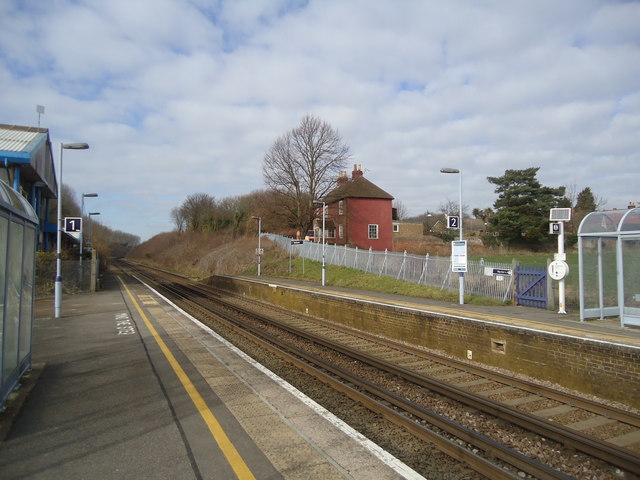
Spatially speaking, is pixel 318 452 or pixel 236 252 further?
pixel 236 252

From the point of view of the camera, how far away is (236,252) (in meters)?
46.0

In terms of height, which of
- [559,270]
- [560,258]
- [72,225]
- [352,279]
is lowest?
[352,279]

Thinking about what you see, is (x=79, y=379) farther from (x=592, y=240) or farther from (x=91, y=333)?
(x=592, y=240)

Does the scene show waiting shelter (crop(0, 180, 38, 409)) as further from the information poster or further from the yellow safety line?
the information poster

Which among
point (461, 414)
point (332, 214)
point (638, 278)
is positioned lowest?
point (461, 414)

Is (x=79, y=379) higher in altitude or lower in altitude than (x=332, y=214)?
lower

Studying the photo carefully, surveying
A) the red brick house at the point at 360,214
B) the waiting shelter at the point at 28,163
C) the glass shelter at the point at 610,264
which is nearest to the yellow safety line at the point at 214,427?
the glass shelter at the point at 610,264

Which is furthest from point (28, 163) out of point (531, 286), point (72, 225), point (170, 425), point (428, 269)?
point (531, 286)

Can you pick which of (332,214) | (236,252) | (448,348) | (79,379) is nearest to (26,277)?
(79,379)

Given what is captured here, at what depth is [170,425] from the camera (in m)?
5.21

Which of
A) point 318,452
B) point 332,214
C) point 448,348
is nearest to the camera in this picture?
point 318,452

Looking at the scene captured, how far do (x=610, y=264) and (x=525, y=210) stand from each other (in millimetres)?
35895

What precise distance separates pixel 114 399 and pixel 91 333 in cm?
660

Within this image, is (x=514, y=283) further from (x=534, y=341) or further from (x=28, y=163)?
(x=28, y=163)
